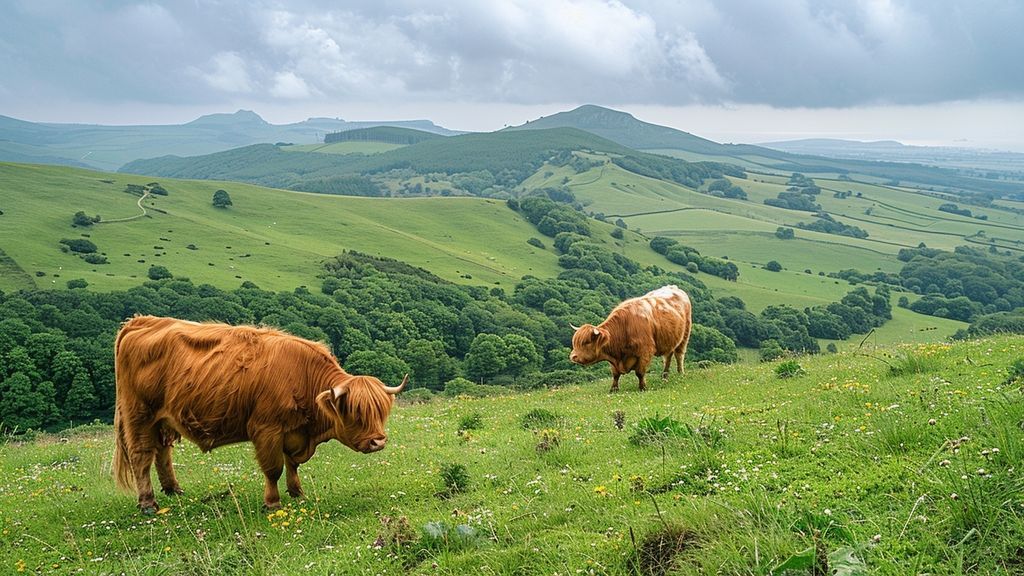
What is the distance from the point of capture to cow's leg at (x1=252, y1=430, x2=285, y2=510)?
944 centimetres

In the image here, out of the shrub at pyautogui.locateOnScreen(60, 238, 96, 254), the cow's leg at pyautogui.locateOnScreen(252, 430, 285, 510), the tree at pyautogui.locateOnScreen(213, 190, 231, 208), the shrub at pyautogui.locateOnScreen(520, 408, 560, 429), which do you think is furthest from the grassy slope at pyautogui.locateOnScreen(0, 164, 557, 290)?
the cow's leg at pyautogui.locateOnScreen(252, 430, 285, 510)

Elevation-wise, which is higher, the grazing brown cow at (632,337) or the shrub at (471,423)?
the grazing brown cow at (632,337)

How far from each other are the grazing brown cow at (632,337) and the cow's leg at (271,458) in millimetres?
11544

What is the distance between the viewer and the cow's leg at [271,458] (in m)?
9.44

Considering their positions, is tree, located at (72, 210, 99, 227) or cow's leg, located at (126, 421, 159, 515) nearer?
cow's leg, located at (126, 421, 159, 515)

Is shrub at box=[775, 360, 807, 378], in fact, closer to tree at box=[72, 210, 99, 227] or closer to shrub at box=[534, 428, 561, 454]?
shrub at box=[534, 428, 561, 454]

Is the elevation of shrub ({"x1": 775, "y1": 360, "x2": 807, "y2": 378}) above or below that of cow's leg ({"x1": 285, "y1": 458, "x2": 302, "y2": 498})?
below

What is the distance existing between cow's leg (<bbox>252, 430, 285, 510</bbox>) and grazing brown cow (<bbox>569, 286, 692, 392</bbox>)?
11.5m

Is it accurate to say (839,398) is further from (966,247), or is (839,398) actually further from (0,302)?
(966,247)

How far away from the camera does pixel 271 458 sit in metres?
9.46

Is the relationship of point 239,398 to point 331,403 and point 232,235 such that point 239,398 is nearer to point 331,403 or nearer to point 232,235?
point 331,403

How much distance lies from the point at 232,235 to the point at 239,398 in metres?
145

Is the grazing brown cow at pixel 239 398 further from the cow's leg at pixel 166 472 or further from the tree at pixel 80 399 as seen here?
the tree at pixel 80 399

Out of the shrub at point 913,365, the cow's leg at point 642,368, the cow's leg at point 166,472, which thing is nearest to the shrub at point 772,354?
the cow's leg at point 642,368
